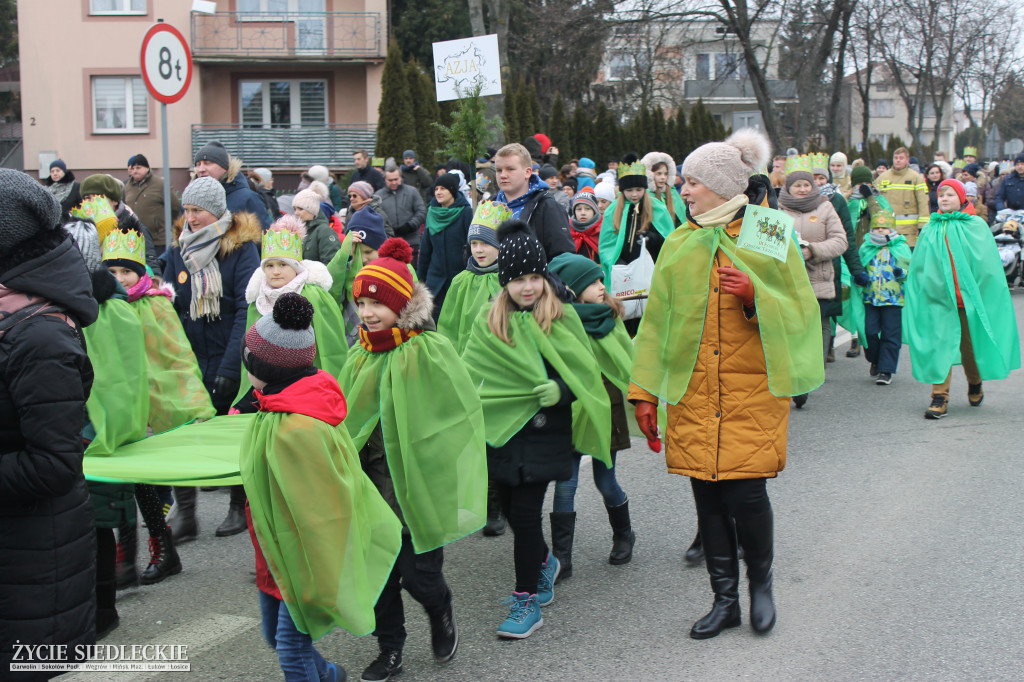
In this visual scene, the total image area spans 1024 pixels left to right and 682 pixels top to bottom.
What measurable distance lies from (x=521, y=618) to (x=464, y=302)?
99.6 inches

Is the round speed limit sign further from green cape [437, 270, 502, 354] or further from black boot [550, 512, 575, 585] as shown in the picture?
black boot [550, 512, 575, 585]

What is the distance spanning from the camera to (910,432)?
8.24m

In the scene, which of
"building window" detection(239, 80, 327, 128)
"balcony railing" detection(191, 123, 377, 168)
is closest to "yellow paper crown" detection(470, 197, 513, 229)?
"balcony railing" detection(191, 123, 377, 168)

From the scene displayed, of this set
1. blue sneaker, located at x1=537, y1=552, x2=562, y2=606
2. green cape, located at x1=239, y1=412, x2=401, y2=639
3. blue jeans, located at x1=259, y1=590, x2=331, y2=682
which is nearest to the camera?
green cape, located at x1=239, y1=412, x2=401, y2=639

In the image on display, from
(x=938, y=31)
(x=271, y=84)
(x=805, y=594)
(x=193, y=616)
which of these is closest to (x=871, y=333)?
(x=805, y=594)

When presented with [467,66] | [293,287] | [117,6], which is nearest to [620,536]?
[293,287]

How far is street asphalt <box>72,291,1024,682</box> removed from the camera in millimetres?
4180

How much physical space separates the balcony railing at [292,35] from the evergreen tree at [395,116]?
655cm

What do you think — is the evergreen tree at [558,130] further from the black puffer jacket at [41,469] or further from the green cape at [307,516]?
the black puffer jacket at [41,469]

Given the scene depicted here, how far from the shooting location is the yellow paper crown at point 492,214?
6.51 metres

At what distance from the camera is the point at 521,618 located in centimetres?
448

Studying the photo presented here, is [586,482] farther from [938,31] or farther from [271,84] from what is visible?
[938,31]

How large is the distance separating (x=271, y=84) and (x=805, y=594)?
98.2 feet

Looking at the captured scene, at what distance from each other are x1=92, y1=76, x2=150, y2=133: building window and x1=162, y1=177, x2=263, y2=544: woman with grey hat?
84.3 feet
